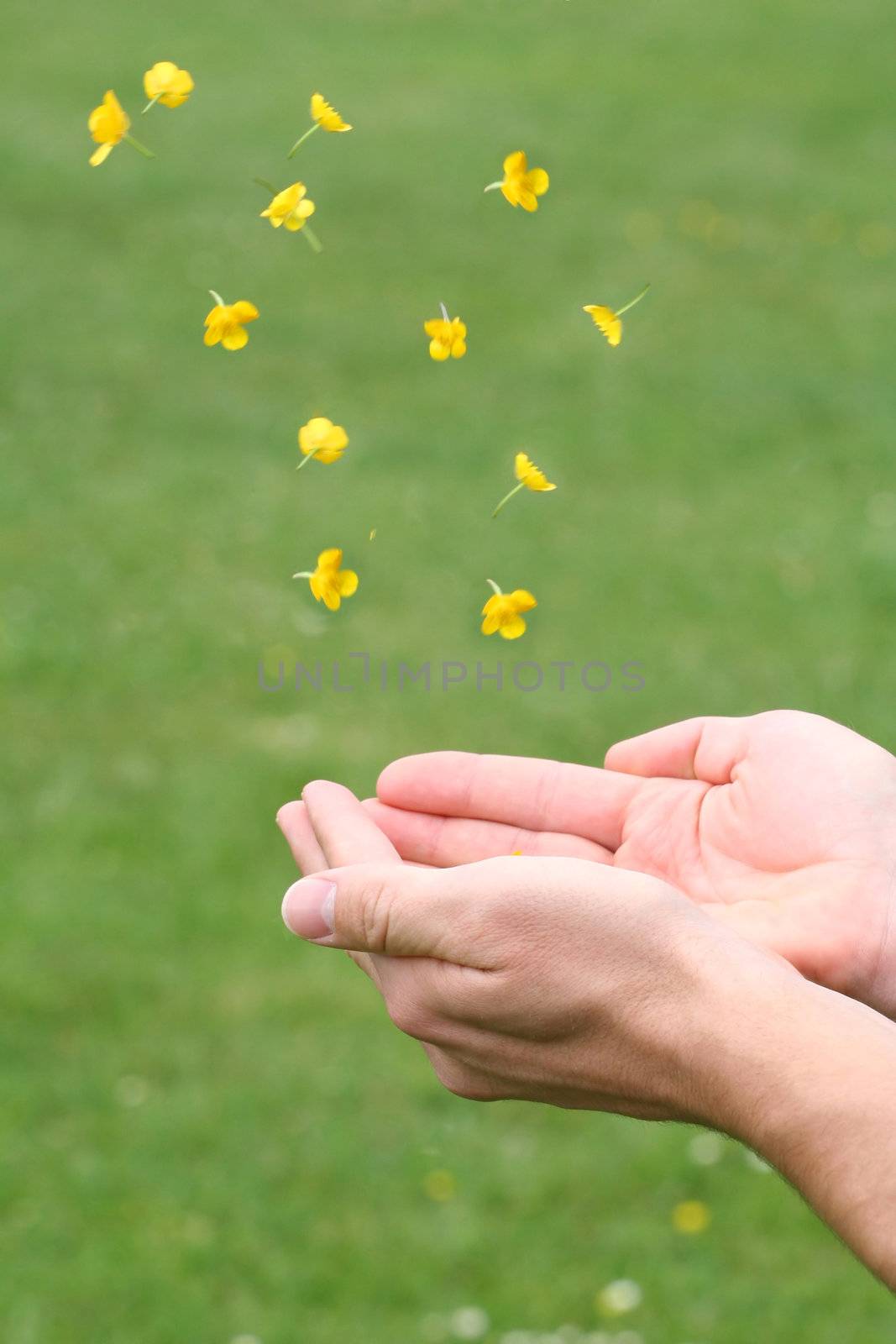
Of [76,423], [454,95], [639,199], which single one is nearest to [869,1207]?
[76,423]

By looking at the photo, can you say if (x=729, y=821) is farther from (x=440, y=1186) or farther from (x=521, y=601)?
(x=440, y=1186)

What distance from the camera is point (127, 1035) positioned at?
314cm

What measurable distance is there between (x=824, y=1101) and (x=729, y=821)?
0.64 meters

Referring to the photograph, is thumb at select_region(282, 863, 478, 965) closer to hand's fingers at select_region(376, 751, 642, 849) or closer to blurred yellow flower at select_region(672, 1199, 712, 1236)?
hand's fingers at select_region(376, 751, 642, 849)

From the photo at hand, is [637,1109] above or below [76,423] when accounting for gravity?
above

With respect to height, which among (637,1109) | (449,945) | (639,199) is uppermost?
(449,945)

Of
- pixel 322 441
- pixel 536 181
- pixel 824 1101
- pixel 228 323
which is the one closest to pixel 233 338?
pixel 228 323

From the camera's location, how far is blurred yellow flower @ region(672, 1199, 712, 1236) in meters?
2.75

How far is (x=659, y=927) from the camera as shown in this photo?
1593 millimetres

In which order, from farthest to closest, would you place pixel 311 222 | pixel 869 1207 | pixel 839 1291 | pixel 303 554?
pixel 311 222
pixel 303 554
pixel 839 1291
pixel 869 1207

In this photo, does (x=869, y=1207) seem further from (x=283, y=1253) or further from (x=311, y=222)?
(x=311, y=222)

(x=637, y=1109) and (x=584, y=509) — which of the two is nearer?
(x=637, y=1109)

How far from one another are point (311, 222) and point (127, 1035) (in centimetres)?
400

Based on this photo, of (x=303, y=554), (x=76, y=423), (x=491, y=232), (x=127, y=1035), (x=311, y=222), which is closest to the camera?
(x=127, y=1035)
